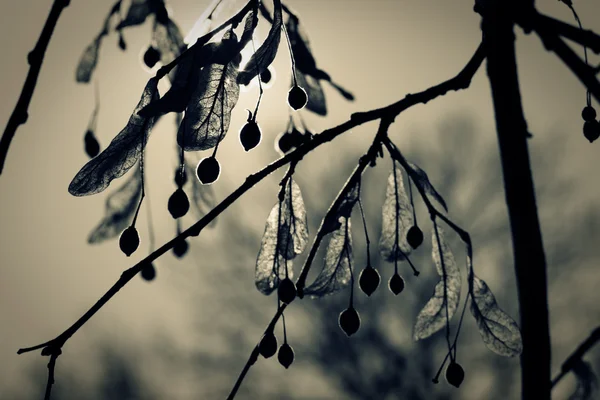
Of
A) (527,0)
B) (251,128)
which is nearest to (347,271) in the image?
(251,128)

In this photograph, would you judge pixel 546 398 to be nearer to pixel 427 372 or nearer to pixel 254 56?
pixel 254 56

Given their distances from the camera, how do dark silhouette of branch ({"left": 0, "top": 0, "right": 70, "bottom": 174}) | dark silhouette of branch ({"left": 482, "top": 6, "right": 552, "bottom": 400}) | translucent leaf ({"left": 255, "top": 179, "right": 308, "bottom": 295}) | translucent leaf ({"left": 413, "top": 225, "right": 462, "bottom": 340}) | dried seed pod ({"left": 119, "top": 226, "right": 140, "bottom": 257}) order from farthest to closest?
1. translucent leaf ({"left": 413, "top": 225, "right": 462, "bottom": 340})
2. translucent leaf ({"left": 255, "top": 179, "right": 308, "bottom": 295})
3. dried seed pod ({"left": 119, "top": 226, "right": 140, "bottom": 257})
4. dark silhouette of branch ({"left": 482, "top": 6, "right": 552, "bottom": 400})
5. dark silhouette of branch ({"left": 0, "top": 0, "right": 70, "bottom": 174})

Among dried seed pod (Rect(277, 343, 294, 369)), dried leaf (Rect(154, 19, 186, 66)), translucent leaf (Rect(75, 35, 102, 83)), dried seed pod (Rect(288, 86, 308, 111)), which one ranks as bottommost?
dried seed pod (Rect(277, 343, 294, 369))

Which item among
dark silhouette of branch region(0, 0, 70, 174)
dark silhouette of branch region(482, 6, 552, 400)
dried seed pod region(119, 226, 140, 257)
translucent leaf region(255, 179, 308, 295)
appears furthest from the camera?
translucent leaf region(255, 179, 308, 295)

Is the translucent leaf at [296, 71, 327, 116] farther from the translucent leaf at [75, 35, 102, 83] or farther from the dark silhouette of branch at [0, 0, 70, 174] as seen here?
the dark silhouette of branch at [0, 0, 70, 174]

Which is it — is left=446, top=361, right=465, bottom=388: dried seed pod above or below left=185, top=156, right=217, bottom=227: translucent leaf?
below

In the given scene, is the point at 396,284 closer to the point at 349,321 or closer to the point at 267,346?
the point at 349,321

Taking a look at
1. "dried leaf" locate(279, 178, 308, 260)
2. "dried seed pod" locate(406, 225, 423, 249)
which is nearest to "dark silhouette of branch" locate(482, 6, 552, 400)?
"dried seed pod" locate(406, 225, 423, 249)

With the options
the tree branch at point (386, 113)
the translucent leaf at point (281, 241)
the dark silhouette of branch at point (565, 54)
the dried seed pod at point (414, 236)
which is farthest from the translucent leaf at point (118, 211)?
the dark silhouette of branch at point (565, 54)
